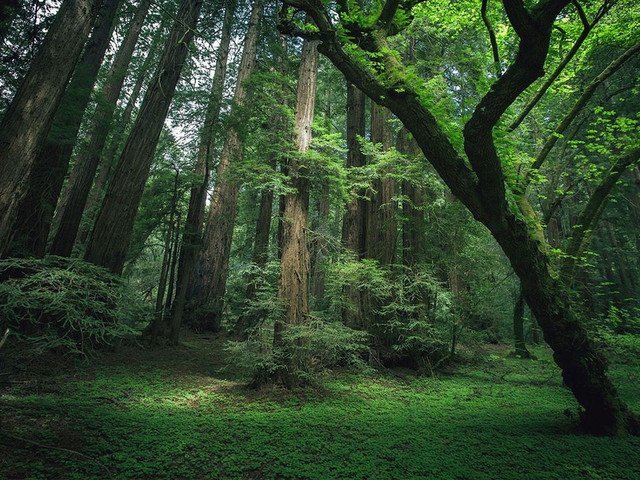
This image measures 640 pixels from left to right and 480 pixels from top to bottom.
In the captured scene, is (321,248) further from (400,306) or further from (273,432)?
(273,432)

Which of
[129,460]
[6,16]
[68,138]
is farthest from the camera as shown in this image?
[68,138]

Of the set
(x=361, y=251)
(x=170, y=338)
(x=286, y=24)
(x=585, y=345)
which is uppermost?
(x=286, y=24)

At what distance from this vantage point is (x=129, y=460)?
2.57 m

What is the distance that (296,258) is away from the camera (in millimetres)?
5379

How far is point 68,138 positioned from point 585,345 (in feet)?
28.3

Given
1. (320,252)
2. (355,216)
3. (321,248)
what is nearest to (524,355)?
(355,216)

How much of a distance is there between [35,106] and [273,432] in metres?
3.95

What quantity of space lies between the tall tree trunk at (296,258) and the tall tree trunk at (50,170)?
3926 millimetres

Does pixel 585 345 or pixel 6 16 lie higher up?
pixel 6 16

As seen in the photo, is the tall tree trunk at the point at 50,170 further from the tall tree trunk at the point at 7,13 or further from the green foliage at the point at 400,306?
the green foliage at the point at 400,306

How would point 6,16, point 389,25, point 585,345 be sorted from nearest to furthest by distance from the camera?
point 585,345, point 6,16, point 389,25

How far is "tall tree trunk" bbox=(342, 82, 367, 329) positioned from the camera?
7.64m

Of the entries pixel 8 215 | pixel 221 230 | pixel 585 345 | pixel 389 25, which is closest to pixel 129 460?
pixel 8 215

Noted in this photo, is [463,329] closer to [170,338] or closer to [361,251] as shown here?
[361,251]
